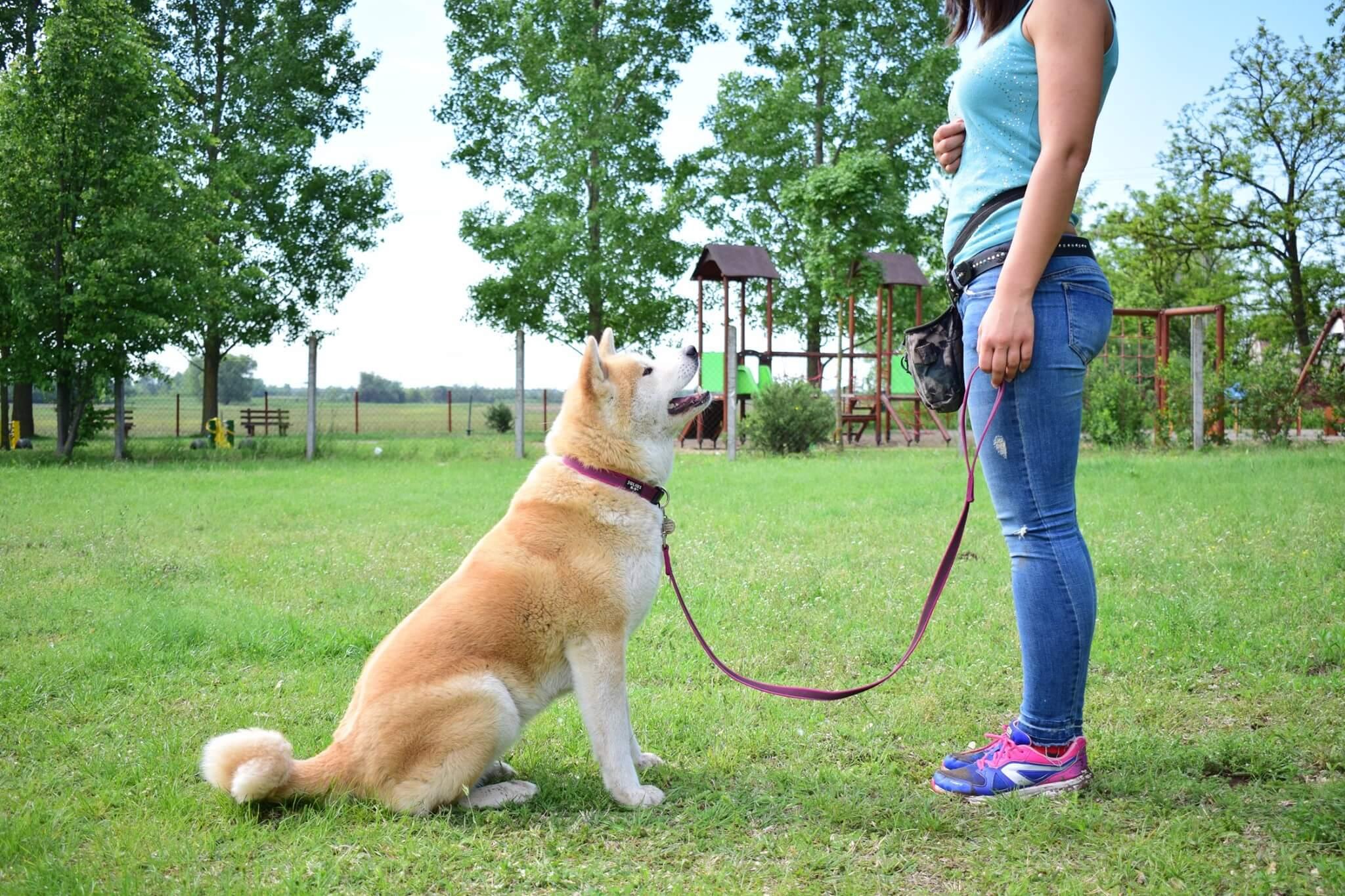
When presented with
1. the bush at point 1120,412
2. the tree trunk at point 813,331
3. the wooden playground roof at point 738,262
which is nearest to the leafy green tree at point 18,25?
the wooden playground roof at point 738,262

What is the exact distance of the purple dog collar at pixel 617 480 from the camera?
3.39 meters

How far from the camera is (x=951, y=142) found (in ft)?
10.3

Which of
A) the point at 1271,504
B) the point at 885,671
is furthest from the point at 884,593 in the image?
the point at 1271,504

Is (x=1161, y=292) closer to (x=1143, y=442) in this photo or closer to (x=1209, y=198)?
(x=1209, y=198)

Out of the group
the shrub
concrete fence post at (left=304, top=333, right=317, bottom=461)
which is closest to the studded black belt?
Answer: concrete fence post at (left=304, top=333, right=317, bottom=461)

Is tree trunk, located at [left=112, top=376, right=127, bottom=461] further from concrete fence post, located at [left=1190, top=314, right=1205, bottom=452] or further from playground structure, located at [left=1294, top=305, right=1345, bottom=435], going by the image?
playground structure, located at [left=1294, top=305, right=1345, bottom=435]

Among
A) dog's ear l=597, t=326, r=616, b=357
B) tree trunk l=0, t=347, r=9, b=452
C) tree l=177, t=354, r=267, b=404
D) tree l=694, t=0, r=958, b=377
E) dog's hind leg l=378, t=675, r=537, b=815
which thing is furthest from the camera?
tree l=177, t=354, r=267, b=404

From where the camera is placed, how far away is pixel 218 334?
79.1 ft

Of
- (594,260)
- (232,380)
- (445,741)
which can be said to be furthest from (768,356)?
Answer: (232,380)

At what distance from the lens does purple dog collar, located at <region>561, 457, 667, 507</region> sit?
3391mm

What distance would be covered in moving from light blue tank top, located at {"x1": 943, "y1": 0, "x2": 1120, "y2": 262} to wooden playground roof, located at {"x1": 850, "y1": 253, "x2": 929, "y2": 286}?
61.6 ft

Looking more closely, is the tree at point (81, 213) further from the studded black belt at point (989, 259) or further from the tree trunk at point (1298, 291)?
the tree trunk at point (1298, 291)

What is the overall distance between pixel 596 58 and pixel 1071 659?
2616 centimetres

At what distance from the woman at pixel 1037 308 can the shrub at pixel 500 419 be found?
2822 centimetres
